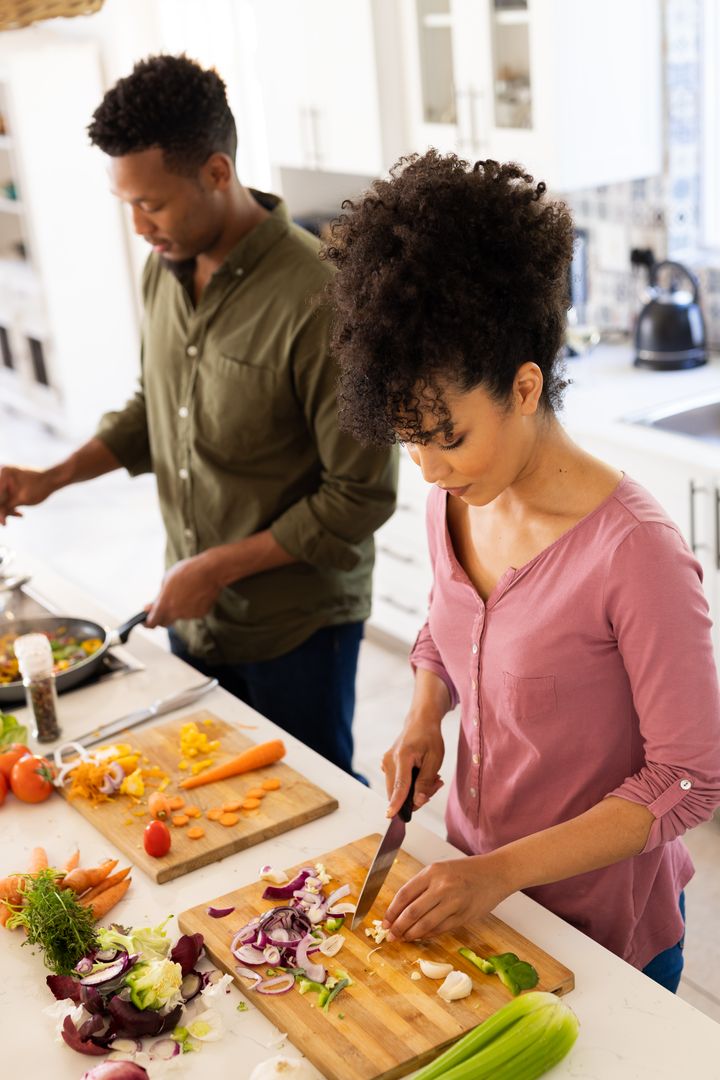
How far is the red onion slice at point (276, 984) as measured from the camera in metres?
1.25

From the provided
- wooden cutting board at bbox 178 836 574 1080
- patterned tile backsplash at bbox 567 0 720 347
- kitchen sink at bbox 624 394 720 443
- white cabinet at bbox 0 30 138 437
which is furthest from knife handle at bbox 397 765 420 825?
white cabinet at bbox 0 30 138 437

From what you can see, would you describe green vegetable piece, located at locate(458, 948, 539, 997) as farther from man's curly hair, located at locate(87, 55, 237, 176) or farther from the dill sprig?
man's curly hair, located at locate(87, 55, 237, 176)

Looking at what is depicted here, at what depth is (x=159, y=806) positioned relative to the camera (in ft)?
5.23

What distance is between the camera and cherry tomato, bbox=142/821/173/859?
1.49m

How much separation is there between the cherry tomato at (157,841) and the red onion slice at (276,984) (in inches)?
11.1

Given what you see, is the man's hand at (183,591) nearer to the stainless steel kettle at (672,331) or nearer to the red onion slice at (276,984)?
the red onion slice at (276,984)

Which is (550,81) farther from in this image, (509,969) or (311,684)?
(509,969)

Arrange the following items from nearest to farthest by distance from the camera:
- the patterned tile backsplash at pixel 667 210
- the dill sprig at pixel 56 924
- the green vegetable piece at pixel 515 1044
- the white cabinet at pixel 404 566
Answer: the green vegetable piece at pixel 515 1044 → the dill sprig at pixel 56 924 → the patterned tile backsplash at pixel 667 210 → the white cabinet at pixel 404 566

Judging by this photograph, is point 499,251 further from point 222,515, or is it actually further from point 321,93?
point 321,93

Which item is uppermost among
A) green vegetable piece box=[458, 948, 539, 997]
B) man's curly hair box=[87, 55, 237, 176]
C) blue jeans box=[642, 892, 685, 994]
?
man's curly hair box=[87, 55, 237, 176]

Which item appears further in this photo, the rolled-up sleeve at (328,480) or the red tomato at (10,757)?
the rolled-up sleeve at (328,480)

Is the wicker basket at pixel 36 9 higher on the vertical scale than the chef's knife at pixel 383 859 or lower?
higher

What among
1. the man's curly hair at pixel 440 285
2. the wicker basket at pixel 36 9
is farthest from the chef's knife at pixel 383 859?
the wicker basket at pixel 36 9

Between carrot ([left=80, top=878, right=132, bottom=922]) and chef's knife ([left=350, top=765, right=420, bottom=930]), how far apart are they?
295 millimetres
